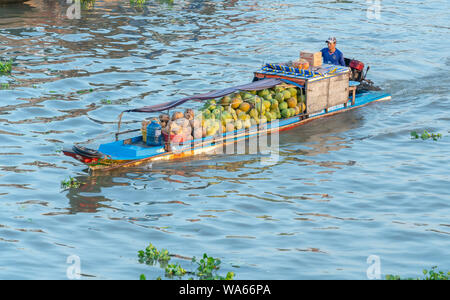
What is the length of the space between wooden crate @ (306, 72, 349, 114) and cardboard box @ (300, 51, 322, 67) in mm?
801

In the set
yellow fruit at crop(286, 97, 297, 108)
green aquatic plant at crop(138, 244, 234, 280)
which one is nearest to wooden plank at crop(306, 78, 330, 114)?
yellow fruit at crop(286, 97, 297, 108)

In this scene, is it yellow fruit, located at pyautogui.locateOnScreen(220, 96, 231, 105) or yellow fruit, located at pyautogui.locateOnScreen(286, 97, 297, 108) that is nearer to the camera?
yellow fruit, located at pyautogui.locateOnScreen(220, 96, 231, 105)

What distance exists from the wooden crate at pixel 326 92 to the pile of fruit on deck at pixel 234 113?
0.26 metres

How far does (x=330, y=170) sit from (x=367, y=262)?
16.8ft

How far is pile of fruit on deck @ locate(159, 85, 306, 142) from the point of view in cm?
1772

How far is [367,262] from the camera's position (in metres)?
12.6

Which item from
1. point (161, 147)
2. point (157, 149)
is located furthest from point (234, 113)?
point (157, 149)

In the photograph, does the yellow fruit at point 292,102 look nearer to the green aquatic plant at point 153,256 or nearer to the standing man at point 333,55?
the standing man at point 333,55

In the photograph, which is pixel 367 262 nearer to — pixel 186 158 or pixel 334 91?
pixel 186 158

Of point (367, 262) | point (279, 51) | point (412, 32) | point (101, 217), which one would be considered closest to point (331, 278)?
point (367, 262)

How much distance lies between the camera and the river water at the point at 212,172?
13.0 m

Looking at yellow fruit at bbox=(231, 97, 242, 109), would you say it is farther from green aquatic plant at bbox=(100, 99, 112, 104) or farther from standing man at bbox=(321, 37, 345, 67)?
green aquatic plant at bbox=(100, 99, 112, 104)

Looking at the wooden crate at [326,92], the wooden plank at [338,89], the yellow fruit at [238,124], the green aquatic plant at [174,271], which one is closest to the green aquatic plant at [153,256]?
the green aquatic plant at [174,271]

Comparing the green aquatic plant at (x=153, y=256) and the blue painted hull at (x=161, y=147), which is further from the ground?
the blue painted hull at (x=161, y=147)
